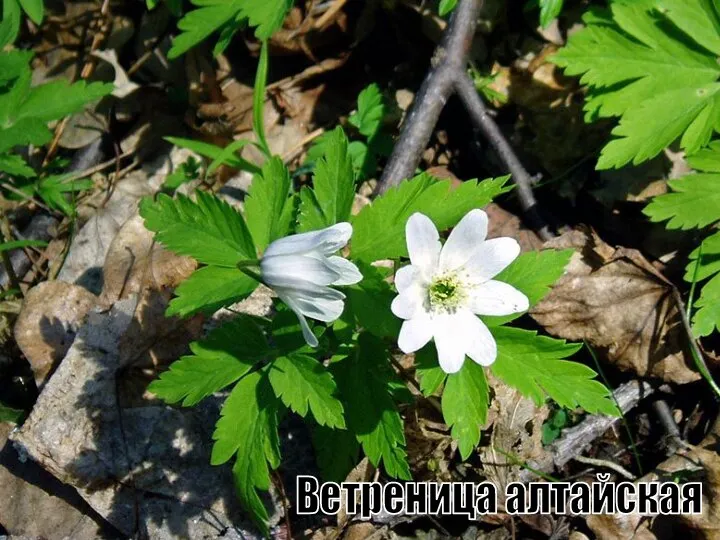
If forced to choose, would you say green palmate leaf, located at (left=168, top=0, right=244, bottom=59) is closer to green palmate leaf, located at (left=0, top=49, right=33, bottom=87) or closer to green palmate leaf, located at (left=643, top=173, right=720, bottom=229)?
green palmate leaf, located at (left=0, top=49, right=33, bottom=87)

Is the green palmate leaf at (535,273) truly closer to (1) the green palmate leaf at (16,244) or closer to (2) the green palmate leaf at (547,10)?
(2) the green palmate leaf at (547,10)

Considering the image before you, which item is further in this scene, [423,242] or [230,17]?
[230,17]

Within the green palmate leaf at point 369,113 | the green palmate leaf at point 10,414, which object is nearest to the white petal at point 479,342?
the green palmate leaf at point 369,113

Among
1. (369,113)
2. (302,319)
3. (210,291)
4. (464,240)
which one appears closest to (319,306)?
(302,319)

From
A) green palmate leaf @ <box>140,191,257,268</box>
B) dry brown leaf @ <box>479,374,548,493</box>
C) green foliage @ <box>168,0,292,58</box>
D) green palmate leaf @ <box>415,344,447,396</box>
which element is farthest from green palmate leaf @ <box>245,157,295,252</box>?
dry brown leaf @ <box>479,374,548,493</box>

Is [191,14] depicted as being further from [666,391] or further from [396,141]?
[666,391]

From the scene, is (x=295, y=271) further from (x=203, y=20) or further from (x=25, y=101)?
(x=25, y=101)
